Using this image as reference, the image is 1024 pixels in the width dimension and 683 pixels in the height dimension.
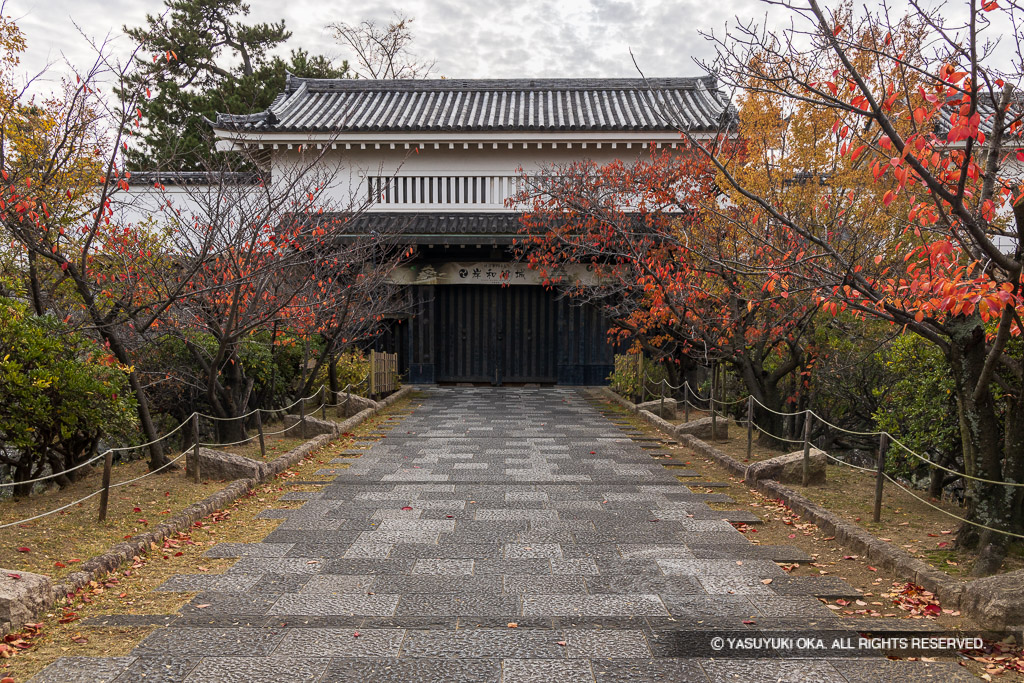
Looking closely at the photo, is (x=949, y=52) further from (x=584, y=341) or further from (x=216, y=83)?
(x=216, y=83)

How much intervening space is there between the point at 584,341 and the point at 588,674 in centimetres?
1667

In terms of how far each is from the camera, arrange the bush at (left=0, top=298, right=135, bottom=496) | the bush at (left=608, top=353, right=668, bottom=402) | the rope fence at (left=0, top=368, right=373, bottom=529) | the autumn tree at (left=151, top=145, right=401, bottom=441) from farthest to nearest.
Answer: the bush at (left=608, top=353, right=668, bottom=402) < the autumn tree at (left=151, top=145, right=401, bottom=441) < the bush at (left=0, top=298, right=135, bottom=496) < the rope fence at (left=0, top=368, right=373, bottom=529)

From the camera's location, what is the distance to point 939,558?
5.35 meters

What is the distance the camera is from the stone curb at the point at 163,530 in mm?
4793

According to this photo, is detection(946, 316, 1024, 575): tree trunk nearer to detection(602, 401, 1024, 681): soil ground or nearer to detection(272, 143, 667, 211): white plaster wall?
detection(602, 401, 1024, 681): soil ground

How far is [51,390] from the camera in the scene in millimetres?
7078

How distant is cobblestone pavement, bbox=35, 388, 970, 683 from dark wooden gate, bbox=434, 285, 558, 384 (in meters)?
12.1

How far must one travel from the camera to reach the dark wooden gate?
20.5 metres

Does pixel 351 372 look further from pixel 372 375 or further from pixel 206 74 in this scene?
pixel 206 74

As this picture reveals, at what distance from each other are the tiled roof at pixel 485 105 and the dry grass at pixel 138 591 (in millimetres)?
12808

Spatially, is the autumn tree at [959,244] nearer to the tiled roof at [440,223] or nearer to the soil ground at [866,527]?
the soil ground at [866,527]

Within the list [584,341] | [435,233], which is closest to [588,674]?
[435,233]

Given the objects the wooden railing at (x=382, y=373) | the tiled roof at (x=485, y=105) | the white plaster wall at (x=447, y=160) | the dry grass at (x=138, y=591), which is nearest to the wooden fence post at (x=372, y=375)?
the wooden railing at (x=382, y=373)

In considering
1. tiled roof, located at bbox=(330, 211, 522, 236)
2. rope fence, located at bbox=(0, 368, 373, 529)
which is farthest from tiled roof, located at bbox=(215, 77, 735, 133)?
rope fence, located at bbox=(0, 368, 373, 529)
